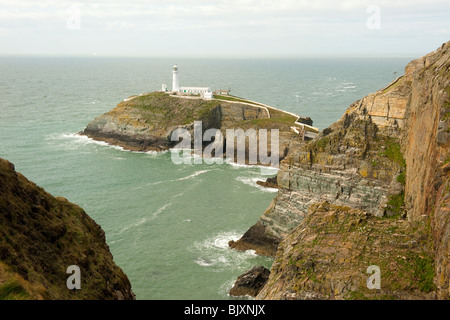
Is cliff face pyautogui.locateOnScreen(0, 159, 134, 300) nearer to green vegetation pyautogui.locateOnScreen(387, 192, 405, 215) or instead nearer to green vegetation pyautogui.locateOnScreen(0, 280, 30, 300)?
green vegetation pyautogui.locateOnScreen(0, 280, 30, 300)

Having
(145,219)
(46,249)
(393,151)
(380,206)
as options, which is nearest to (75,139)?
(145,219)

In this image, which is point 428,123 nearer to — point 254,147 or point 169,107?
point 254,147

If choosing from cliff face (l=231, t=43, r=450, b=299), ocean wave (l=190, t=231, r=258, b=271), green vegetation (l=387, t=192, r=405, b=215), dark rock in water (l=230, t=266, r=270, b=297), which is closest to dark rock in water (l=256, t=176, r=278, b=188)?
ocean wave (l=190, t=231, r=258, b=271)

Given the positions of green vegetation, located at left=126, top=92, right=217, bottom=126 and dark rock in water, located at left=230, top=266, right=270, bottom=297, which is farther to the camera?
green vegetation, located at left=126, top=92, right=217, bottom=126

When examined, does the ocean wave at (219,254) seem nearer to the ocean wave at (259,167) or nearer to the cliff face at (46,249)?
the cliff face at (46,249)

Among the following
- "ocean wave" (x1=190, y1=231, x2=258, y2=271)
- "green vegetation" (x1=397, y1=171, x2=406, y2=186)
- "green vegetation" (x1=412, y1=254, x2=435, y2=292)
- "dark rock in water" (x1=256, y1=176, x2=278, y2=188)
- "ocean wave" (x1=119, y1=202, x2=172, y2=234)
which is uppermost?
"green vegetation" (x1=397, y1=171, x2=406, y2=186)
